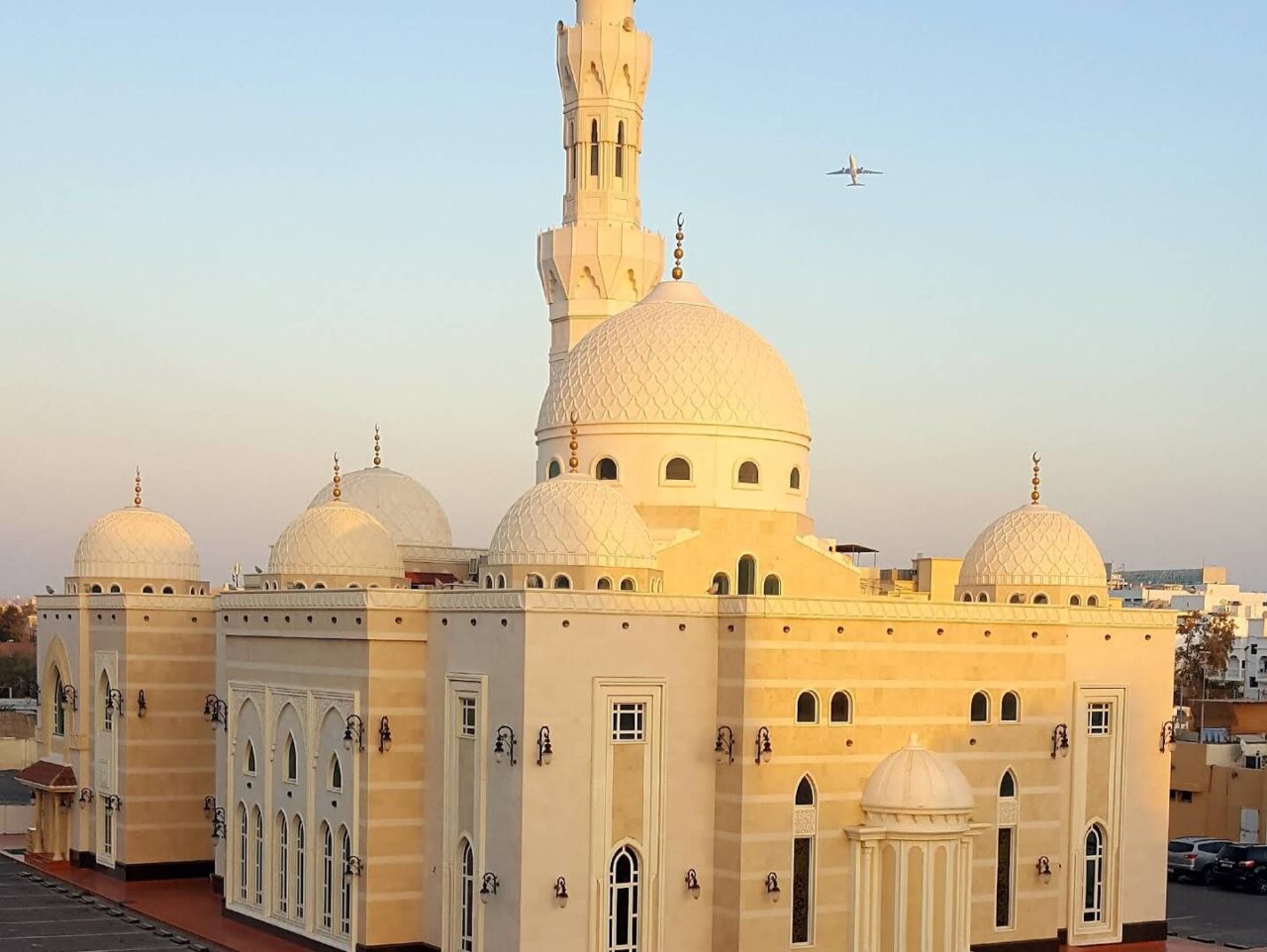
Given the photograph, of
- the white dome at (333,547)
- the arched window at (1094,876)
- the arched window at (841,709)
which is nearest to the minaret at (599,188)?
the white dome at (333,547)

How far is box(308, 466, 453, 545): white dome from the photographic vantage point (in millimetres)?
37625

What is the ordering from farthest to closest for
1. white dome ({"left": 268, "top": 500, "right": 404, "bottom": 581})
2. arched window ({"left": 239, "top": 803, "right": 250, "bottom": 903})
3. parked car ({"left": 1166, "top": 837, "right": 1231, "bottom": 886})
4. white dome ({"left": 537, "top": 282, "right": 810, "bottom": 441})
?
parked car ({"left": 1166, "top": 837, "right": 1231, "bottom": 886})
white dome ({"left": 268, "top": 500, "right": 404, "bottom": 581})
arched window ({"left": 239, "top": 803, "right": 250, "bottom": 903})
white dome ({"left": 537, "top": 282, "right": 810, "bottom": 441})

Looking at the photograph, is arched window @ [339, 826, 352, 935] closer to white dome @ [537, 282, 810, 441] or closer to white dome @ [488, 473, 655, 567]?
white dome @ [488, 473, 655, 567]

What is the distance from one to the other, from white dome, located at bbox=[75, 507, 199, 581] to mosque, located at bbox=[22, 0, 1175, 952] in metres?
1.81

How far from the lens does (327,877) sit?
97.2 feet

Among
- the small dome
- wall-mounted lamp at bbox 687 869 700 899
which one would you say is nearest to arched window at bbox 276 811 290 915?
wall-mounted lamp at bbox 687 869 700 899

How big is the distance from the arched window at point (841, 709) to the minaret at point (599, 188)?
12.1 metres

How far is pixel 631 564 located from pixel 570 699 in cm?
281

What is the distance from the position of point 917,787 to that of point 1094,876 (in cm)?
567

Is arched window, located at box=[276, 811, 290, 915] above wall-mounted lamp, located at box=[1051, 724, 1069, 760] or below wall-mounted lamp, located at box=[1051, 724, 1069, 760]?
below

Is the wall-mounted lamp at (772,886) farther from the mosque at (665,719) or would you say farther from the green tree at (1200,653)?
the green tree at (1200,653)

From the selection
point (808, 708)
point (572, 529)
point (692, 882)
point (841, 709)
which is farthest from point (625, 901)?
point (572, 529)

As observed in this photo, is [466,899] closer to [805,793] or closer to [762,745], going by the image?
[762,745]

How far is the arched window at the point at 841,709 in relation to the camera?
28328 mm
